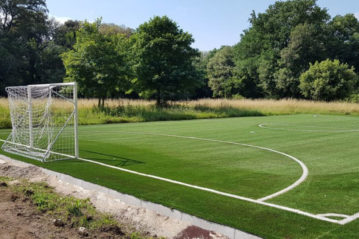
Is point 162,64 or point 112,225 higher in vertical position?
point 162,64

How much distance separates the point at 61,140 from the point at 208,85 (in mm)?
49325

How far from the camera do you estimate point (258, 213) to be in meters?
4.23

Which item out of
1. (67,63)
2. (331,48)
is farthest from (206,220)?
(331,48)

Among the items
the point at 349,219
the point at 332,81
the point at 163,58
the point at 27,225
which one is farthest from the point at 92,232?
the point at 332,81

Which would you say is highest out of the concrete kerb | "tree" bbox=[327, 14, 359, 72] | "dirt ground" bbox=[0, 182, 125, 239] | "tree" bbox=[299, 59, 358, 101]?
"tree" bbox=[327, 14, 359, 72]

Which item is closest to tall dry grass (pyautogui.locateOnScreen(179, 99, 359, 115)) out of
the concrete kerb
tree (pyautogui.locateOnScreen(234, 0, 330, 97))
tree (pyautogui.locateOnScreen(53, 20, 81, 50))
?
tree (pyautogui.locateOnScreen(234, 0, 330, 97))

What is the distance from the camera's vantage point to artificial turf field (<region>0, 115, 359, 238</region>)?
4016mm

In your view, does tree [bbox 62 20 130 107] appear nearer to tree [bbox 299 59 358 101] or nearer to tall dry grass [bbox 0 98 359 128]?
tall dry grass [bbox 0 98 359 128]

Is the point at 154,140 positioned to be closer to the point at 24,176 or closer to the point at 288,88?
the point at 24,176

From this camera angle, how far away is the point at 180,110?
2642 cm

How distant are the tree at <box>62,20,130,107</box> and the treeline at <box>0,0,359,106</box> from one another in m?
0.07

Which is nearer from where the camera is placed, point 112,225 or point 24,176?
point 112,225

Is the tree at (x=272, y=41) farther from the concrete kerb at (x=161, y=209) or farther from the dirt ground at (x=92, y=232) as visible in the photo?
the dirt ground at (x=92, y=232)

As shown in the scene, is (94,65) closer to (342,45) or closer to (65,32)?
(65,32)
